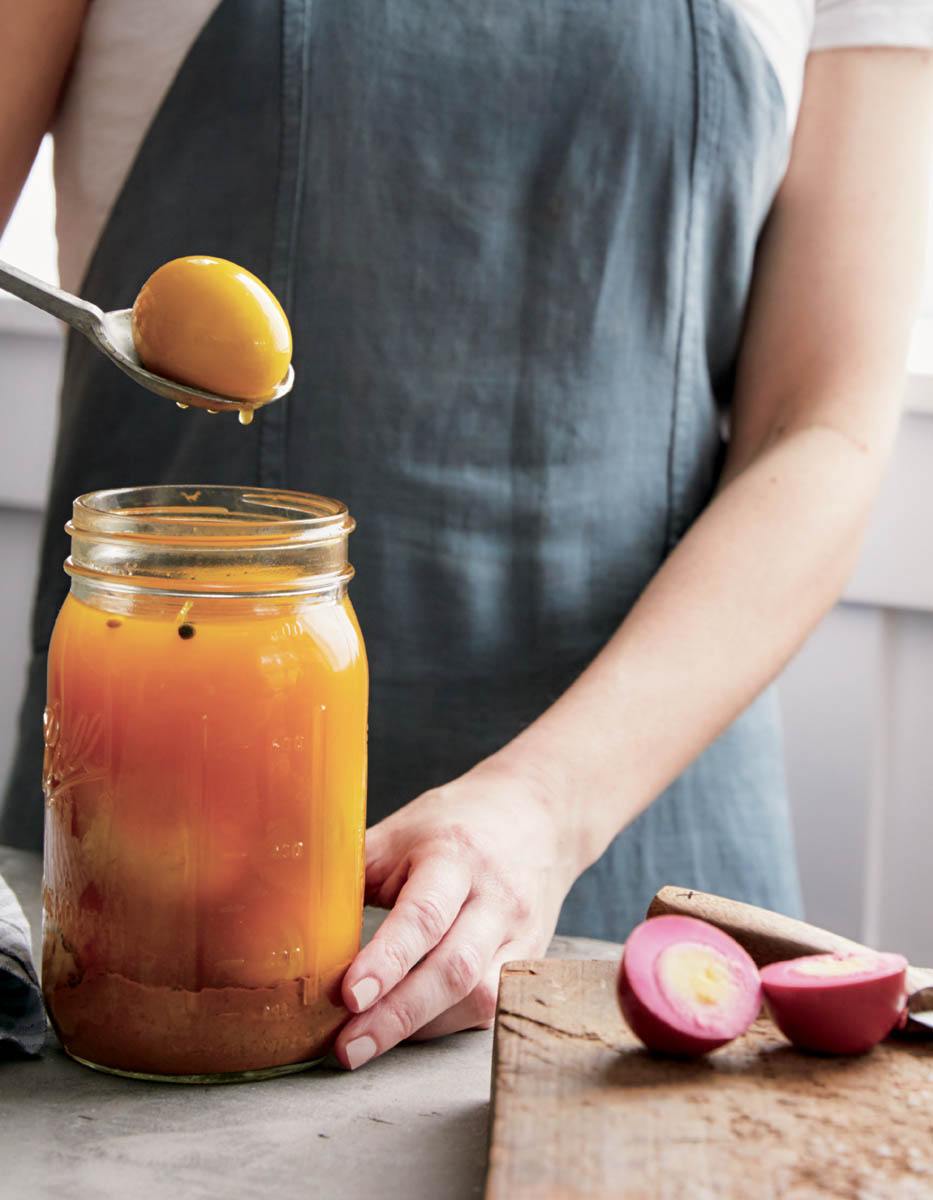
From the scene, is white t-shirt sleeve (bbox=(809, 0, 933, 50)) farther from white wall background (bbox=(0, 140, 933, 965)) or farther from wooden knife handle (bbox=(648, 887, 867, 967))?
wooden knife handle (bbox=(648, 887, 867, 967))

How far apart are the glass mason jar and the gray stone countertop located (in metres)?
0.01

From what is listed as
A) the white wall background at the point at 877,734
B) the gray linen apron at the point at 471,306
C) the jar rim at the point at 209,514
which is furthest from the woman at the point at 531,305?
the white wall background at the point at 877,734

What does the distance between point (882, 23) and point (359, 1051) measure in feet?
2.38

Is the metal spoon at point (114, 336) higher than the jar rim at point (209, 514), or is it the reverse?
the metal spoon at point (114, 336)

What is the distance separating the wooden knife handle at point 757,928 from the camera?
0.49 m

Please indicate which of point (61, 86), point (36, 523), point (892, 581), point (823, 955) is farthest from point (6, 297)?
point (823, 955)

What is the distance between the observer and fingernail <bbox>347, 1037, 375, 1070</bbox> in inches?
19.4

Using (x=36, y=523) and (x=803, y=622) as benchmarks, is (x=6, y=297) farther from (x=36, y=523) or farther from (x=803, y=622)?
(x=803, y=622)

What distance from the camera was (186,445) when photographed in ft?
2.89

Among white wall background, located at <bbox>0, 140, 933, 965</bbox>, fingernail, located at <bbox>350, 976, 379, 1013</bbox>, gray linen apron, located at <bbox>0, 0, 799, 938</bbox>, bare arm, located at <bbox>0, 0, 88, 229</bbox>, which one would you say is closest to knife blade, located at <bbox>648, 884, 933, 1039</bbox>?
fingernail, located at <bbox>350, 976, 379, 1013</bbox>

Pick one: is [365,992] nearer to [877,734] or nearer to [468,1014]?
[468,1014]

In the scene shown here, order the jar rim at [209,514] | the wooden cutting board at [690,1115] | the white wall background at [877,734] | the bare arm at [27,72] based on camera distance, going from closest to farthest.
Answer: the wooden cutting board at [690,1115], the jar rim at [209,514], the bare arm at [27,72], the white wall background at [877,734]

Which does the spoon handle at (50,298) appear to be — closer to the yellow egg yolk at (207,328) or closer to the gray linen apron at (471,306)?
the yellow egg yolk at (207,328)

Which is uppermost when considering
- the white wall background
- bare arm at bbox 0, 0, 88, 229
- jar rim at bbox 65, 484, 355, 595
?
bare arm at bbox 0, 0, 88, 229
